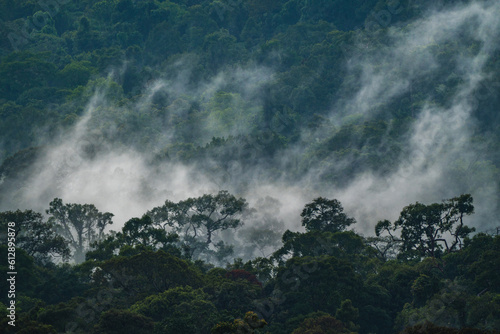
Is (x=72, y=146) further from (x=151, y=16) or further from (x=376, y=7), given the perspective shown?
(x=376, y=7)

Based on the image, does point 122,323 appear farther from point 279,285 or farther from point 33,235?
point 33,235

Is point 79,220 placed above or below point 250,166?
below

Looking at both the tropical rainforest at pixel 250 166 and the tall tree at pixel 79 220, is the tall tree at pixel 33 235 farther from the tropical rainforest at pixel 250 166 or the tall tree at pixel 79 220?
the tall tree at pixel 79 220

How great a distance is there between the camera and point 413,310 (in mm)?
39625

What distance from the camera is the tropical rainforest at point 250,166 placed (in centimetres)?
4112

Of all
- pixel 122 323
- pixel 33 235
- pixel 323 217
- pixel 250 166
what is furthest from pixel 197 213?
pixel 122 323

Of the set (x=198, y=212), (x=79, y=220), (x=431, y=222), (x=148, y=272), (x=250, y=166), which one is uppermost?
(x=250, y=166)

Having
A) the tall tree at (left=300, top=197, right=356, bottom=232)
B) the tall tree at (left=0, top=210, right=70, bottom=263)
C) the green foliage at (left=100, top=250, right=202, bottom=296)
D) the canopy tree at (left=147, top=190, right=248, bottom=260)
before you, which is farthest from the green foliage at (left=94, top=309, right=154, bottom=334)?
the canopy tree at (left=147, top=190, right=248, bottom=260)

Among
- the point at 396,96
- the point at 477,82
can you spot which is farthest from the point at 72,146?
the point at 477,82

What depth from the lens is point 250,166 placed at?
3511 inches

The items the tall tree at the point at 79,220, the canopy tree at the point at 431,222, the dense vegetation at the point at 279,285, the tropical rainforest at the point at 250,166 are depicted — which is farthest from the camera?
the tall tree at the point at 79,220

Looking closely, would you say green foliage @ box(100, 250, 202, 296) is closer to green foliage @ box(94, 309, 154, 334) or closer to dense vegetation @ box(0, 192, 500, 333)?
dense vegetation @ box(0, 192, 500, 333)

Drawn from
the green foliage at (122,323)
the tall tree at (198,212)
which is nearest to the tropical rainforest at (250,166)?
the green foliage at (122,323)

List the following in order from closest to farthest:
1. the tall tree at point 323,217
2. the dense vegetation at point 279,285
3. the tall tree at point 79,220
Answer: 1. the dense vegetation at point 279,285
2. the tall tree at point 323,217
3. the tall tree at point 79,220
